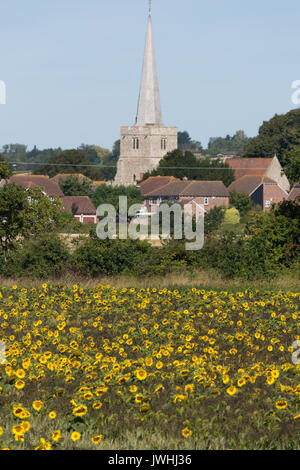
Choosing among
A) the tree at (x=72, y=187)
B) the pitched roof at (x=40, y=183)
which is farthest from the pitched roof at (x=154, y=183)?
the pitched roof at (x=40, y=183)

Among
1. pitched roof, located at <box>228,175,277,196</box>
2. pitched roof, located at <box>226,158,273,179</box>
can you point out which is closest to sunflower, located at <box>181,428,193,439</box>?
pitched roof, located at <box>228,175,277,196</box>

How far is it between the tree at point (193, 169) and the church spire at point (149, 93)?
21818 mm

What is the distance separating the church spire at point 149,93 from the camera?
13155 cm

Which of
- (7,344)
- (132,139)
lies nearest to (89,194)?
(132,139)

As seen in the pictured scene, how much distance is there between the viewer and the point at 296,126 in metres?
122

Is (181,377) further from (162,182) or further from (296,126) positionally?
(296,126)

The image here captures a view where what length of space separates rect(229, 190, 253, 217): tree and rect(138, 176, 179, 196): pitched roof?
31.4ft

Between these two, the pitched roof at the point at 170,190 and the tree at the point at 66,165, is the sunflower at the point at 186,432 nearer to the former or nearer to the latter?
the pitched roof at the point at 170,190

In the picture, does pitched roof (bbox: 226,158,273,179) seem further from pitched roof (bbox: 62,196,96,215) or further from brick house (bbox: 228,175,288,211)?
pitched roof (bbox: 62,196,96,215)

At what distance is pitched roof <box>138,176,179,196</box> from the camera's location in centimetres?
10544

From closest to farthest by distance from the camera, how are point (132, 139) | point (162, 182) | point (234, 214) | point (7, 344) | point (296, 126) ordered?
1. point (7, 344)
2. point (234, 214)
3. point (162, 182)
4. point (296, 126)
5. point (132, 139)

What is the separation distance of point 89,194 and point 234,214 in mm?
27344
